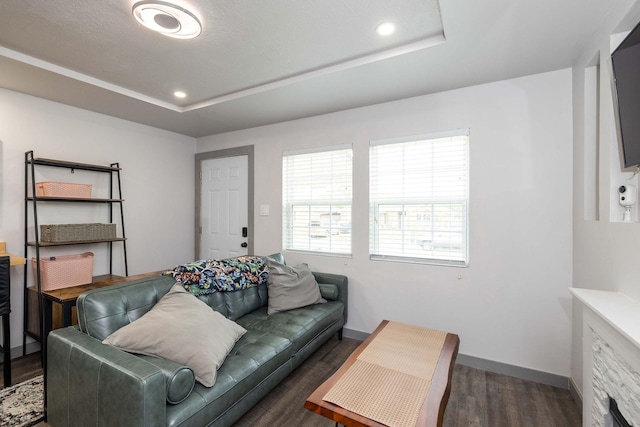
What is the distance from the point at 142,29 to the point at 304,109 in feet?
5.15

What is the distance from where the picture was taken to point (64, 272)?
8.25 feet

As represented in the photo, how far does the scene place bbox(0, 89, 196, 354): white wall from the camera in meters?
2.62

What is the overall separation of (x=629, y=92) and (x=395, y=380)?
184 centimetres

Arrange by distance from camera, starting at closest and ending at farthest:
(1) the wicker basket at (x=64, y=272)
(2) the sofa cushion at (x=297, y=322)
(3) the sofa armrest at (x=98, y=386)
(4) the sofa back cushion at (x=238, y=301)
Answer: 1. (3) the sofa armrest at (x=98, y=386)
2. (2) the sofa cushion at (x=297, y=322)
3. (4) the sofa back cushion at (x=238, y=301)
4. (1) the wicker basket at (x=64, y=272)

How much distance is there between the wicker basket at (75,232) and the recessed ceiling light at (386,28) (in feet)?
10.1

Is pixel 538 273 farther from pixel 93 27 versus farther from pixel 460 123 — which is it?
pixel 93 27

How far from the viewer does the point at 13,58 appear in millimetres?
2025

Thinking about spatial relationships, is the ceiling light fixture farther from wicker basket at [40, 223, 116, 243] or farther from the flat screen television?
the flat screen television

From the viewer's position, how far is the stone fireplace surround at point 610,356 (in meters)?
1.12

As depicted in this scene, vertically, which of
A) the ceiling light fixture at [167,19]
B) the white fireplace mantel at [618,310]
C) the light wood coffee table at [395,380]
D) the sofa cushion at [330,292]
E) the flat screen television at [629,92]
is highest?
the ceiling light fixture at [167,19]

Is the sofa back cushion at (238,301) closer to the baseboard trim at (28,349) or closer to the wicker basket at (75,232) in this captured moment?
the wicker basket at (75,232)

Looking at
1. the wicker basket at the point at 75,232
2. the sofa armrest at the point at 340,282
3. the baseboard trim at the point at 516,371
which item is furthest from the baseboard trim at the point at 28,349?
the baseboard trim at the point at 516,371

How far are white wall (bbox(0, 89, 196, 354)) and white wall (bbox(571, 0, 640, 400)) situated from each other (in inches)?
169

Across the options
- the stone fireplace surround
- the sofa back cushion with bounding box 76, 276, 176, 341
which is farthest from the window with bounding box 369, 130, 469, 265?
the sofa back cushion with bounding box 76, 276, 176, 341
